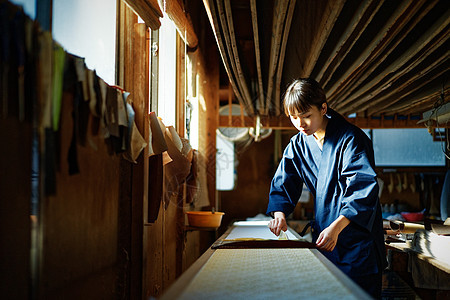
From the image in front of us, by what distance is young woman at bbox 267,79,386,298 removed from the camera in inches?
86.1

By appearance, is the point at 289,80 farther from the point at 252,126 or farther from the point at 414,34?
the point at 252,126

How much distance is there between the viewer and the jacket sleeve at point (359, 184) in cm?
215

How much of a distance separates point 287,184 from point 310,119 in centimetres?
59

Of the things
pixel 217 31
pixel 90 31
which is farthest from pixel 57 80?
pixel 217 31

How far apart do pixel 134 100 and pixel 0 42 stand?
123 cm

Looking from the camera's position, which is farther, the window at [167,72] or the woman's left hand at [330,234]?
the window at [167,72]

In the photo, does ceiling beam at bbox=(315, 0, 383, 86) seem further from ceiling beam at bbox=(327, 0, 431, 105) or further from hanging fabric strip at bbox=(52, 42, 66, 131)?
hanging fabric strip at bbox=(52, 42, 66, 131)

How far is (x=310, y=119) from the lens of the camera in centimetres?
252

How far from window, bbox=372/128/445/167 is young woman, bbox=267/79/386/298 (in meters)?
6.34

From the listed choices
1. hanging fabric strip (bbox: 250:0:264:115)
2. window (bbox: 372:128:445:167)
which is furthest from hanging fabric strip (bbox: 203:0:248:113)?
window (bbox: 372:128:445:167)

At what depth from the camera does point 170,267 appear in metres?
3.95

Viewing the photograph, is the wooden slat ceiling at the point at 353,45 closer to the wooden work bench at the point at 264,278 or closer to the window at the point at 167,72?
the window at the point at 167,72

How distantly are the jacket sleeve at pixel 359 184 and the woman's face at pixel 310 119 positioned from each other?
0.79 feet

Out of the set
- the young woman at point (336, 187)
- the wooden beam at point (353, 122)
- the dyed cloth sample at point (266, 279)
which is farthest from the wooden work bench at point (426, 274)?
the wooden beam at point (353, 122)
